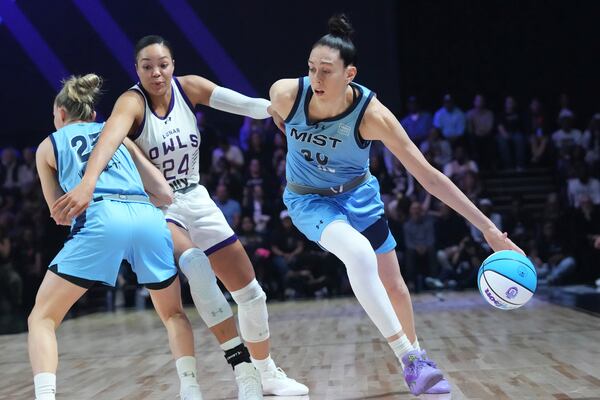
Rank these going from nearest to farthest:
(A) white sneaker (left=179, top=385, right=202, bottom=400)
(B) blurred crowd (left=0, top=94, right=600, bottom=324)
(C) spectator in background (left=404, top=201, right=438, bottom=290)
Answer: (A) white sneaker (left=179, top=385, right=202, bottom=400) < (B) blurred crowd (left=0, top=94, right=600, bottom=324) < (C) spectator in background (left=404, top=201, right=438, bottom=290)

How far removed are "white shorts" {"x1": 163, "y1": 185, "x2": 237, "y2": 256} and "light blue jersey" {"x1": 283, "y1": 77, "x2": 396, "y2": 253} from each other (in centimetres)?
35

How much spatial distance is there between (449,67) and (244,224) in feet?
18.1

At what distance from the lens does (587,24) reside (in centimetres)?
1442

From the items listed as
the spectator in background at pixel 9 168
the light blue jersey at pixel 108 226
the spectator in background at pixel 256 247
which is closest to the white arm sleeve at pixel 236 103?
the light blue jersey at pixel 108 226

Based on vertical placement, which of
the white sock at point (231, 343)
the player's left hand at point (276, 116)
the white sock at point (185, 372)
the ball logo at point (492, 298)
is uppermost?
the player's left hand at point (276, 116)

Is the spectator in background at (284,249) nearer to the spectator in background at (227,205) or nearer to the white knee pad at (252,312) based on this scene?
the spectator in background at (227,205)

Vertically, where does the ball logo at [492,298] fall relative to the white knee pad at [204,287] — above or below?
below

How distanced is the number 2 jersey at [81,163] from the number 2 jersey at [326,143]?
31.4 inches

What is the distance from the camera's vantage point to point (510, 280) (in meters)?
3.74

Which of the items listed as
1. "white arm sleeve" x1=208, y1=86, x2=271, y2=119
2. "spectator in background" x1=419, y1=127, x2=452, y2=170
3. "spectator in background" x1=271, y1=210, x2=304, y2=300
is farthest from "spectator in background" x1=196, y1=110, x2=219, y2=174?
"white arm sleeve" x1=208, y1=86, x2=271, y2=119

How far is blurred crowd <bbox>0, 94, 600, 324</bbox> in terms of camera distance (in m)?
10.5

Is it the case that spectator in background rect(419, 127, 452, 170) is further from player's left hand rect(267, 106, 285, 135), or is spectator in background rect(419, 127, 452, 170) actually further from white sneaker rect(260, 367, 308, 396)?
white sneaker rect(260, 367, 308, 396)

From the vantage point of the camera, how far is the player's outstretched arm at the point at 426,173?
11.9 feet

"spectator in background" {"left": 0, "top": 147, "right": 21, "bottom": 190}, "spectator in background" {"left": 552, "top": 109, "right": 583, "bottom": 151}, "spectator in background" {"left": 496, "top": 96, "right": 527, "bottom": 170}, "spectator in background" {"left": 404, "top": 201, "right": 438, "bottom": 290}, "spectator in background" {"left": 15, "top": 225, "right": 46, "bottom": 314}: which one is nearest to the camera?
"spectator in background" {"left": 404, "top": 201, "right": 438, "bottom": 290}
